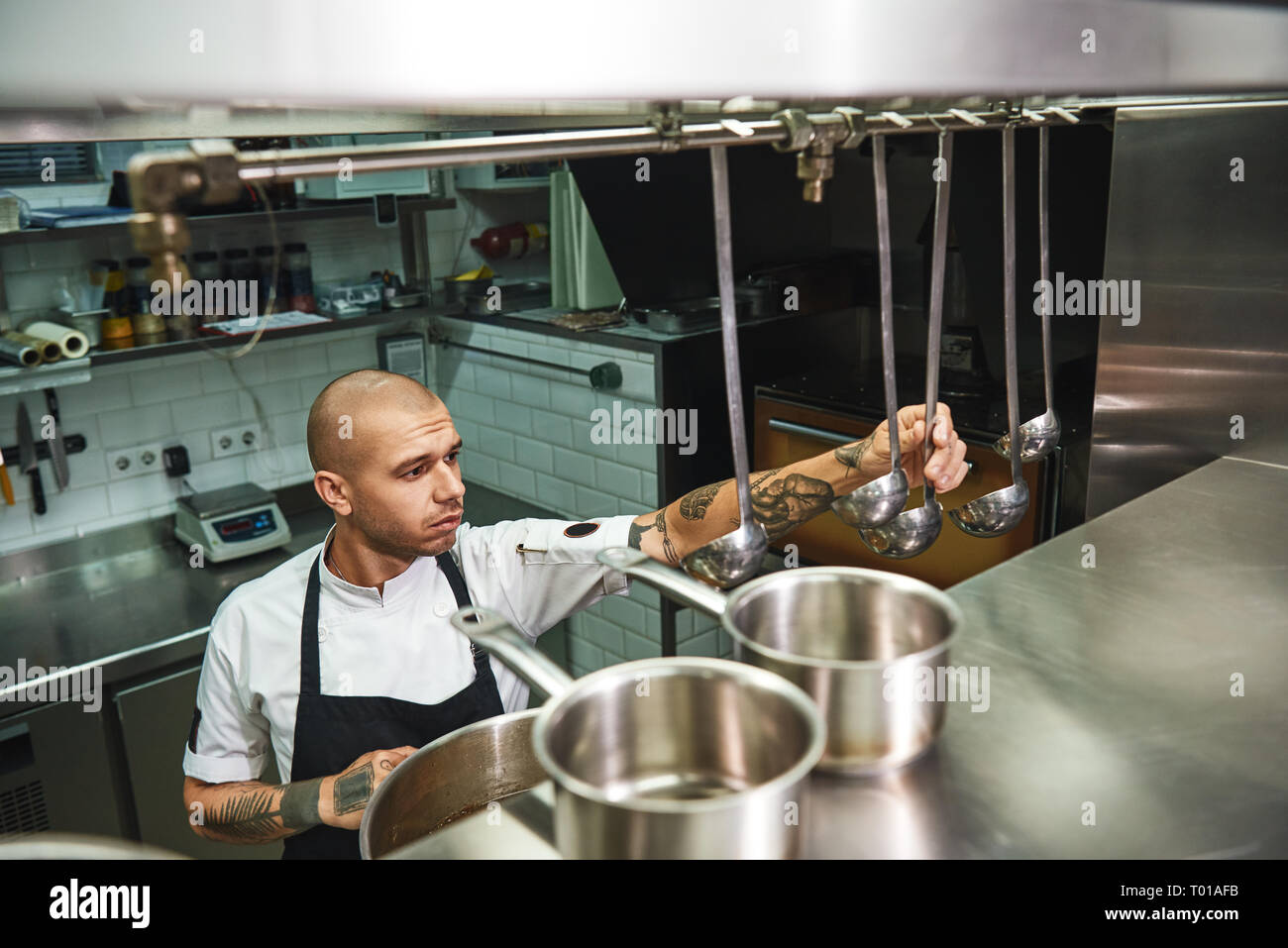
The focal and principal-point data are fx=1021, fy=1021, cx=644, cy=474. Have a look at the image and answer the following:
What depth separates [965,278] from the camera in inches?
116

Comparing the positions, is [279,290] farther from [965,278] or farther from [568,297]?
[965,278]

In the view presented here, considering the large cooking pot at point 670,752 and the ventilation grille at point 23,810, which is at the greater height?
the large cooking pot at point 670,752

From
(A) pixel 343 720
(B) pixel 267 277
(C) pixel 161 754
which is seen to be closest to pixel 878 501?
(A) pixel 343 720

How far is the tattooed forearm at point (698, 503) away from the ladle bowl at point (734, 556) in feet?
3.08

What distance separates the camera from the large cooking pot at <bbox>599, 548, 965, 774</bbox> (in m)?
0.69

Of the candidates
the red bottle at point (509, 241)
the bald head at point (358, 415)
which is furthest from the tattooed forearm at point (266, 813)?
the red bottle at point (509, 241)

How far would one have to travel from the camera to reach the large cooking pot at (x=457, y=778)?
90 cm

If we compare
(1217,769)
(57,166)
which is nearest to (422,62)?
(1217,769)

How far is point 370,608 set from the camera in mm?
1774

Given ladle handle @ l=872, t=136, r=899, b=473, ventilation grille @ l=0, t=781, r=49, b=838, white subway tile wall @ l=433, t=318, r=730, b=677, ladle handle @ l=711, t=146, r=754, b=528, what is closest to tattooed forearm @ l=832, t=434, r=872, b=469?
ladle handle @ l=872, t=136, r=899, b=473

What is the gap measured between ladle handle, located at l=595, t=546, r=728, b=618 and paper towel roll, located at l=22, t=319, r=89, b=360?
2.37m

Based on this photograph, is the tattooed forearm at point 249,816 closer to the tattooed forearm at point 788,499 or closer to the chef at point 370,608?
the chef at point 370,608

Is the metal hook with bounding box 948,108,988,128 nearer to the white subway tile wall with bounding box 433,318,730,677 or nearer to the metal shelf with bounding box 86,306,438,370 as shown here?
the white subway tile wall with bounding box 433,318,730,677

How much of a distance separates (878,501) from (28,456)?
8.85 feet
